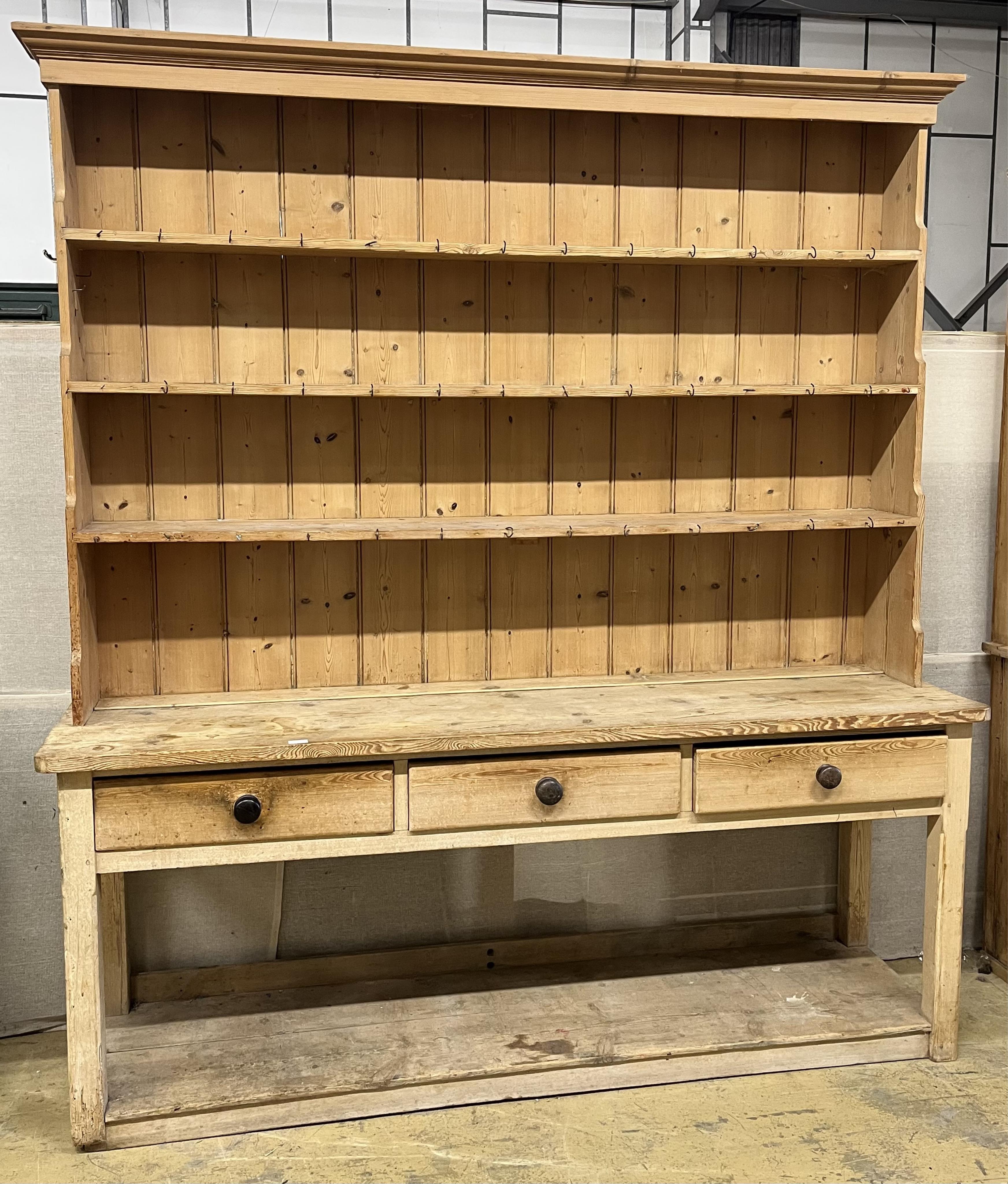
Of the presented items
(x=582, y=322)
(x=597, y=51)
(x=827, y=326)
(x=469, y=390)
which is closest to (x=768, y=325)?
(x=827, y=326)

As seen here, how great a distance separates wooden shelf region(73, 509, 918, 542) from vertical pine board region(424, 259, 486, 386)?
1.16ft

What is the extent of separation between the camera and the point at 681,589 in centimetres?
279

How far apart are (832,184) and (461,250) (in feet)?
3.31

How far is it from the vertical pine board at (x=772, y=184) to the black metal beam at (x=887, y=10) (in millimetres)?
1025

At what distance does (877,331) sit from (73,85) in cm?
196

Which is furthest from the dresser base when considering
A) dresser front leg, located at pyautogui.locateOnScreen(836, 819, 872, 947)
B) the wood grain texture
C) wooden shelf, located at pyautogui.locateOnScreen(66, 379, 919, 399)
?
wooden shelf, located at pyautogui.locateOnScreen(66, 379, 919, 399)

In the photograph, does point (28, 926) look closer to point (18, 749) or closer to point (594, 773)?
point (18, 749)

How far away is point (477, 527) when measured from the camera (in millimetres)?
2447

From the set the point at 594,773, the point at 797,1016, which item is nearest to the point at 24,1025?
the point at 594,773

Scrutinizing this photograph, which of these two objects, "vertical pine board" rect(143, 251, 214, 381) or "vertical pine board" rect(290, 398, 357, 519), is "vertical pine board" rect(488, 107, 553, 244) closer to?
"vertical pine board" rect(290, 398, 357, 519)

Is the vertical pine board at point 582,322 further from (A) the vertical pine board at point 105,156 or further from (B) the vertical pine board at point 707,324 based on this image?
(A) the vertical pine board at point 105,156

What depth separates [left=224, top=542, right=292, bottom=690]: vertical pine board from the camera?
2588 millimetres

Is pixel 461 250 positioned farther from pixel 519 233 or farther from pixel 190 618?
pixel 190 618

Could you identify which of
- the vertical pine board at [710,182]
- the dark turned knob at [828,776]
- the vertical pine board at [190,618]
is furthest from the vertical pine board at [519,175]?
the dark turned knob at [828,776]
